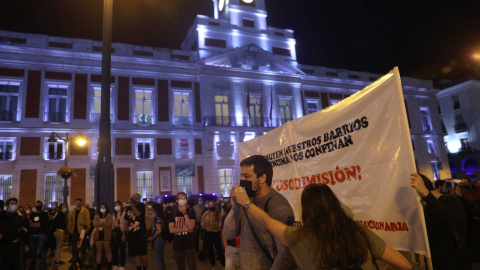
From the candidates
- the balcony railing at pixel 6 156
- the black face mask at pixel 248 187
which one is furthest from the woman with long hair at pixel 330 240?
the balcony railing at pixel 6 156

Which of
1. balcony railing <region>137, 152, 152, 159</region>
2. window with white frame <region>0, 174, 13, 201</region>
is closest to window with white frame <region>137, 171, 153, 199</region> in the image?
balcony railing <region>137, 152, 152, 159</region>

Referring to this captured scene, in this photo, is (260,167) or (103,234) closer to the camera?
(260,167)

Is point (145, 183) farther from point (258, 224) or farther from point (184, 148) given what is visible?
point (258, 224)

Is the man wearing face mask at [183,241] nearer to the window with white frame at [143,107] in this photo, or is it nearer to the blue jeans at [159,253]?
the blue jeans at [159,253]

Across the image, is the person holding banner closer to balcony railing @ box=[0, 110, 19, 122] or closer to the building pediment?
the building pediment

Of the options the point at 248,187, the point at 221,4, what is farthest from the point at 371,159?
the point at 221,4

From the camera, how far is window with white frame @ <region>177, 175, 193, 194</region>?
82.4ft

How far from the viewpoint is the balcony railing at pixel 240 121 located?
26.6 m

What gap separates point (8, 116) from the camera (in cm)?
2211

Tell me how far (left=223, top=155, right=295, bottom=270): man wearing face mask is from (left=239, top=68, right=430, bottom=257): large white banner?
3.79 feet

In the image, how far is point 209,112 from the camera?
88.5ft

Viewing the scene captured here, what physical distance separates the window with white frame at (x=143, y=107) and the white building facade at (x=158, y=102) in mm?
78

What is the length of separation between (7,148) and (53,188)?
3983 mm

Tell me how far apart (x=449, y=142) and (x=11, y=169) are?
4663 cm
